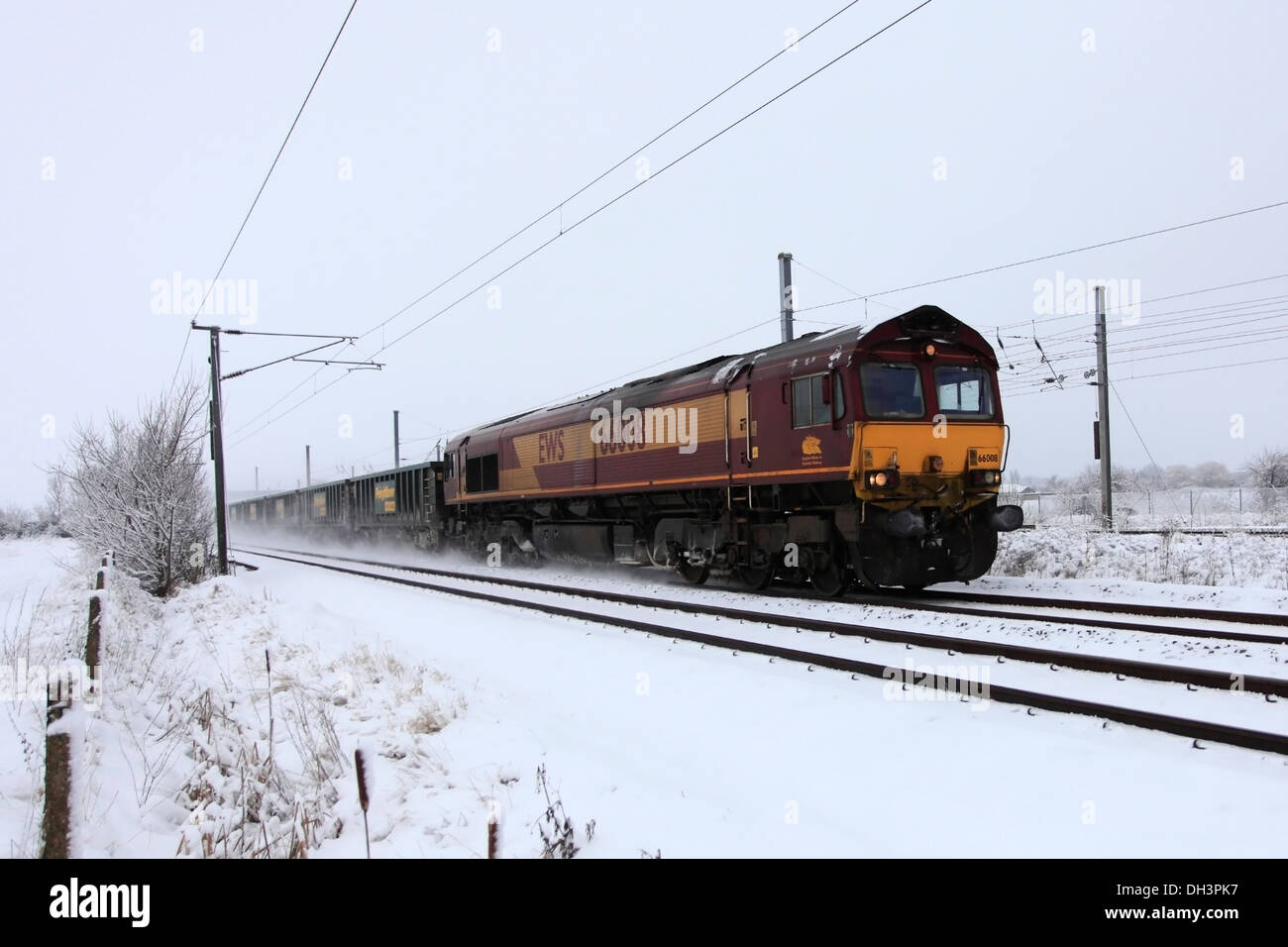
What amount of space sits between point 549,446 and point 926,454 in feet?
33.3

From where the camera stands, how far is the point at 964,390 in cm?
1200

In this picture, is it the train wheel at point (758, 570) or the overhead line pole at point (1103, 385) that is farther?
the overhead line pole at point (1103, 385)

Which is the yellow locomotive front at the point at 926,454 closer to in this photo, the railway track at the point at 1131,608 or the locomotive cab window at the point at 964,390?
the locomotive cab window at the point at 964,390

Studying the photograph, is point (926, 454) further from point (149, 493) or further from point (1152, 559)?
point (149, 493)


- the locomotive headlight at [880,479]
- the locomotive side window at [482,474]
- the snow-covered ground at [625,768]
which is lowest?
the snow-covered ground at [625,768]

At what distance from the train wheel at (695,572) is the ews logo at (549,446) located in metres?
4.90

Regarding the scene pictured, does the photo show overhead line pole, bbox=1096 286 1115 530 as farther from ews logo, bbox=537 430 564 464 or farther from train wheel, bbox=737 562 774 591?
ews logo, bbox=537 430 564 464

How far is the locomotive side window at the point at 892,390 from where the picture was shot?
36.6 ft

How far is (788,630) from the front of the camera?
935cm

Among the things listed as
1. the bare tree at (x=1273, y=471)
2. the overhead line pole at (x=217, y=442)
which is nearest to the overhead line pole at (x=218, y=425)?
the overhead line pole at (x=217, y=442)

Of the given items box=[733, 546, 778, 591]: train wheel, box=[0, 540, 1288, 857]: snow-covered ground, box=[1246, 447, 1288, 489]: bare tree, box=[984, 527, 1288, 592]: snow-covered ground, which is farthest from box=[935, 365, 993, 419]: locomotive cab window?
box=[1246, 447, 1288, 489]: bare tree

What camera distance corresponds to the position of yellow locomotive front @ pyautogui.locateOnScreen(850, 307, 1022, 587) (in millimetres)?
11031
